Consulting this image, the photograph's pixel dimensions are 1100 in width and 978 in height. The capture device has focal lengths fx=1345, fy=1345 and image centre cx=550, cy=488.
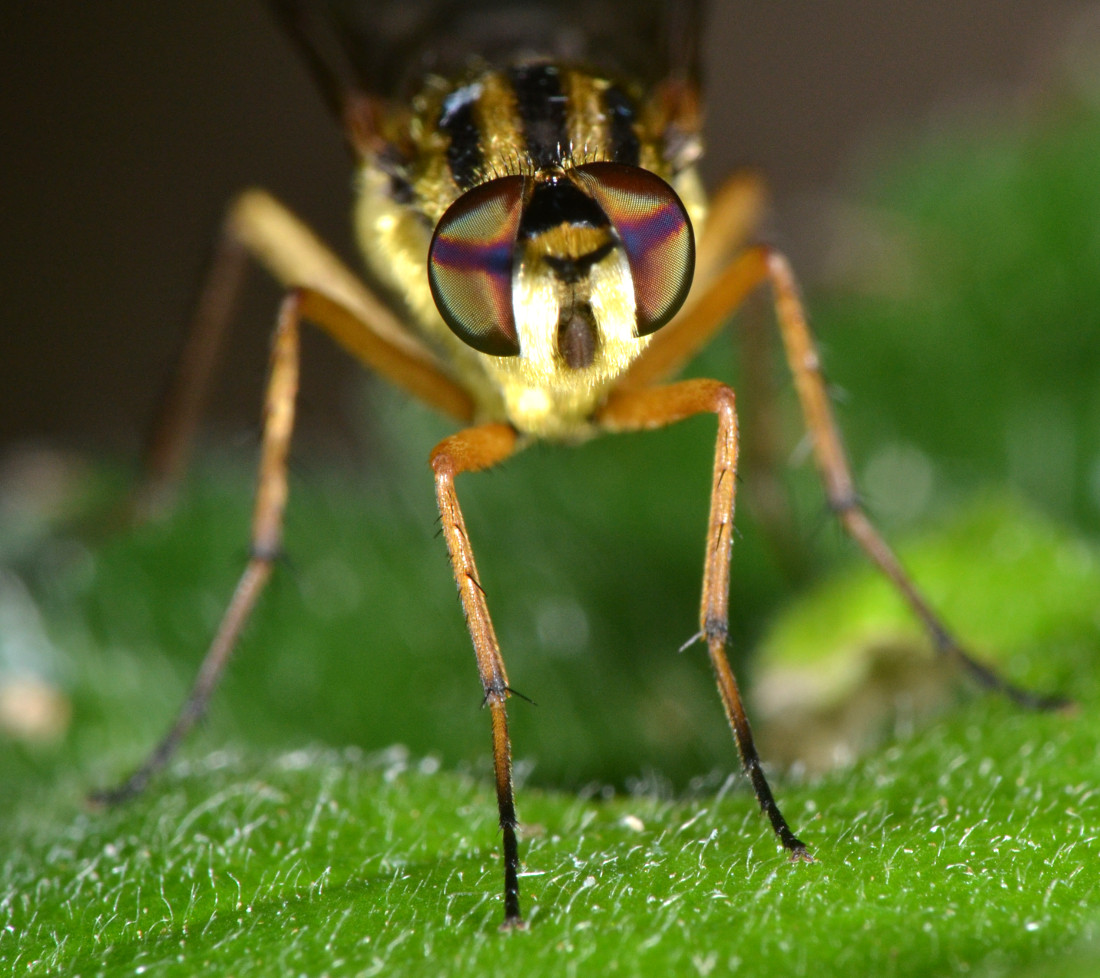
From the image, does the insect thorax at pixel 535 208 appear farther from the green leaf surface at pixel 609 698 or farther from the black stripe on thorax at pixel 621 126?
the green leaf surface at pixel 609 698

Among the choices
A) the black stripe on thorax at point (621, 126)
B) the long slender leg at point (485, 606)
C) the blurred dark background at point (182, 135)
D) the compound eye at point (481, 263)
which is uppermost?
the blurred dark background at point (182, 135)

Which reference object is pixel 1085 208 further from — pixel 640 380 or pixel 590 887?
pixel 590 887

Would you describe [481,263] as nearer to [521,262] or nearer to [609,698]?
[521,262]

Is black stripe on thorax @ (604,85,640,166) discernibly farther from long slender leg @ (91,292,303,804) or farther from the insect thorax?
long slender leg @ (91,292,303,804)

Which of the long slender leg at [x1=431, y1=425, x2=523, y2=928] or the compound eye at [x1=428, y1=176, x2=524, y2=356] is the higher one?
the compound eye at [x1=428, y1=176, x2=524, y2=356]

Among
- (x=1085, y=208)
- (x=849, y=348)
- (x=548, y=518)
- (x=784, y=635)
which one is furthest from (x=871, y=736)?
(x=1085, y=208)

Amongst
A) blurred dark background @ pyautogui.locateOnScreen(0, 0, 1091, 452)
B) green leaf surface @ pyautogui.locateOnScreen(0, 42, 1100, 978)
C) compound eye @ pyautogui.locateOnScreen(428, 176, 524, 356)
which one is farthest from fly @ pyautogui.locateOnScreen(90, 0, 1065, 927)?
blurred dark background @ pyautogui.locateOnScreen(0, 0, 1091, 452)

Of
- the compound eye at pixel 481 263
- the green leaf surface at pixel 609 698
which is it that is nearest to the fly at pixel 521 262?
the compound eye at pixel 481 263
